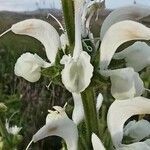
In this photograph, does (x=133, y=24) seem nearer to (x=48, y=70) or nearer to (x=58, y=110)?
(x=48, y=70)

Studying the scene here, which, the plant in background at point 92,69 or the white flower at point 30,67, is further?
the white flower at point 30,67

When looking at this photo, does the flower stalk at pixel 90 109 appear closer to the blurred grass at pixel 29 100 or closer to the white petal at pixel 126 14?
the white petal at pixel 126 14

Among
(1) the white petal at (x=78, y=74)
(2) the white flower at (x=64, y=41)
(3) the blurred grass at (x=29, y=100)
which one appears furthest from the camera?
(3) the blurred grass at (x=29, y=100)

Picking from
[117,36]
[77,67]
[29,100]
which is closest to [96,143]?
[77,67]

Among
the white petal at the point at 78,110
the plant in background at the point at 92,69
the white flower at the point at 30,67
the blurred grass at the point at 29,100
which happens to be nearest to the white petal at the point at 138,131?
the plant in background at the point at 92,69

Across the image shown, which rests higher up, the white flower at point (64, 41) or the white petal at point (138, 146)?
the white flower at point (64, 41)

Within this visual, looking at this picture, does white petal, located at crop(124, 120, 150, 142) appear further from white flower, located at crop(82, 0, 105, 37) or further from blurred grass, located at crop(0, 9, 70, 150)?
blurred grass, located at crop(0, 9, 70, 150)

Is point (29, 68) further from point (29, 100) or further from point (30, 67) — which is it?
point (29, 100)

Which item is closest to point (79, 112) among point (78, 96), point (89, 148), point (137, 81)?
point (78, 96)
